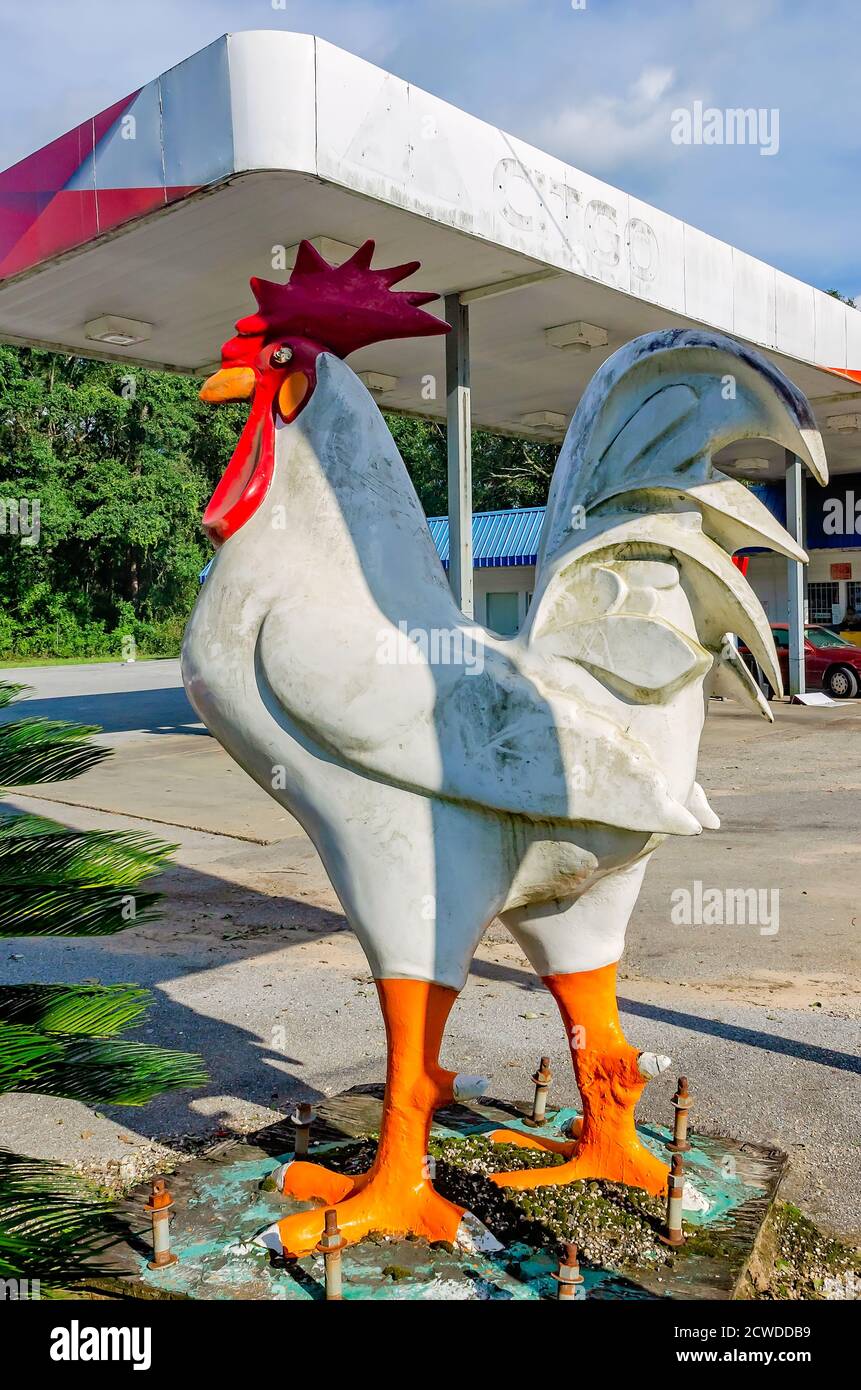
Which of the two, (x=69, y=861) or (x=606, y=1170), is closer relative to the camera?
(x=69, y=861)

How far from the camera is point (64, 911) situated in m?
2.20

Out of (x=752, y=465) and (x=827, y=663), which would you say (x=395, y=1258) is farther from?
(x=752, y=465)

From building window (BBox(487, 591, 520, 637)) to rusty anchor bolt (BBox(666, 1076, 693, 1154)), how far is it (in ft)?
72.5

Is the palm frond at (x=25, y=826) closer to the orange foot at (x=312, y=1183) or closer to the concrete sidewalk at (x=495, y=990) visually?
the orange foot at (x=312, y=1183)

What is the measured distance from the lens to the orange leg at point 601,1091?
2.97 m

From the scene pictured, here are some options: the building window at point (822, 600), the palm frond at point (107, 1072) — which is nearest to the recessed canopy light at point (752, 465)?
the building window at point (822, 600)

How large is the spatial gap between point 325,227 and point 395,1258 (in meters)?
7.81

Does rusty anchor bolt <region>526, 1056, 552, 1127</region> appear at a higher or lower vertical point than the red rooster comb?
lower

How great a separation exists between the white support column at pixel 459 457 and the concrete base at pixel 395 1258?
7959 mm

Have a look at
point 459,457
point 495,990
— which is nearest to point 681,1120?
point 495,990

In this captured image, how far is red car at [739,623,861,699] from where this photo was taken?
1928 centimetres

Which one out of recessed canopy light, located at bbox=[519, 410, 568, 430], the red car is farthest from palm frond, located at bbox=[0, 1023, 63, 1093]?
the red car

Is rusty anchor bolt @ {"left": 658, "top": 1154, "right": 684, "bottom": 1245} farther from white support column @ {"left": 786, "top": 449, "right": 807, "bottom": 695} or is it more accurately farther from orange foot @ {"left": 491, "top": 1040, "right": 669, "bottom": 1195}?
white support column @ {"left": 786, "top": 449, "right": 807, "bottom": 695}

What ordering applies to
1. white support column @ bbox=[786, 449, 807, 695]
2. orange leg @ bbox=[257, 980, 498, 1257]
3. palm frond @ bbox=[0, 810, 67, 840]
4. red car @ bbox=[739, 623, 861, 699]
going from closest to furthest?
1. palm frond @ bbox=[0, 810, 67, 840]
2. orange leg @ bbox=[257, 980, 498, 1257]
3. white support column @ bbox=[786, 449, 807, 695]
4. red car @ bbox=[739, 623, 861, 699]
